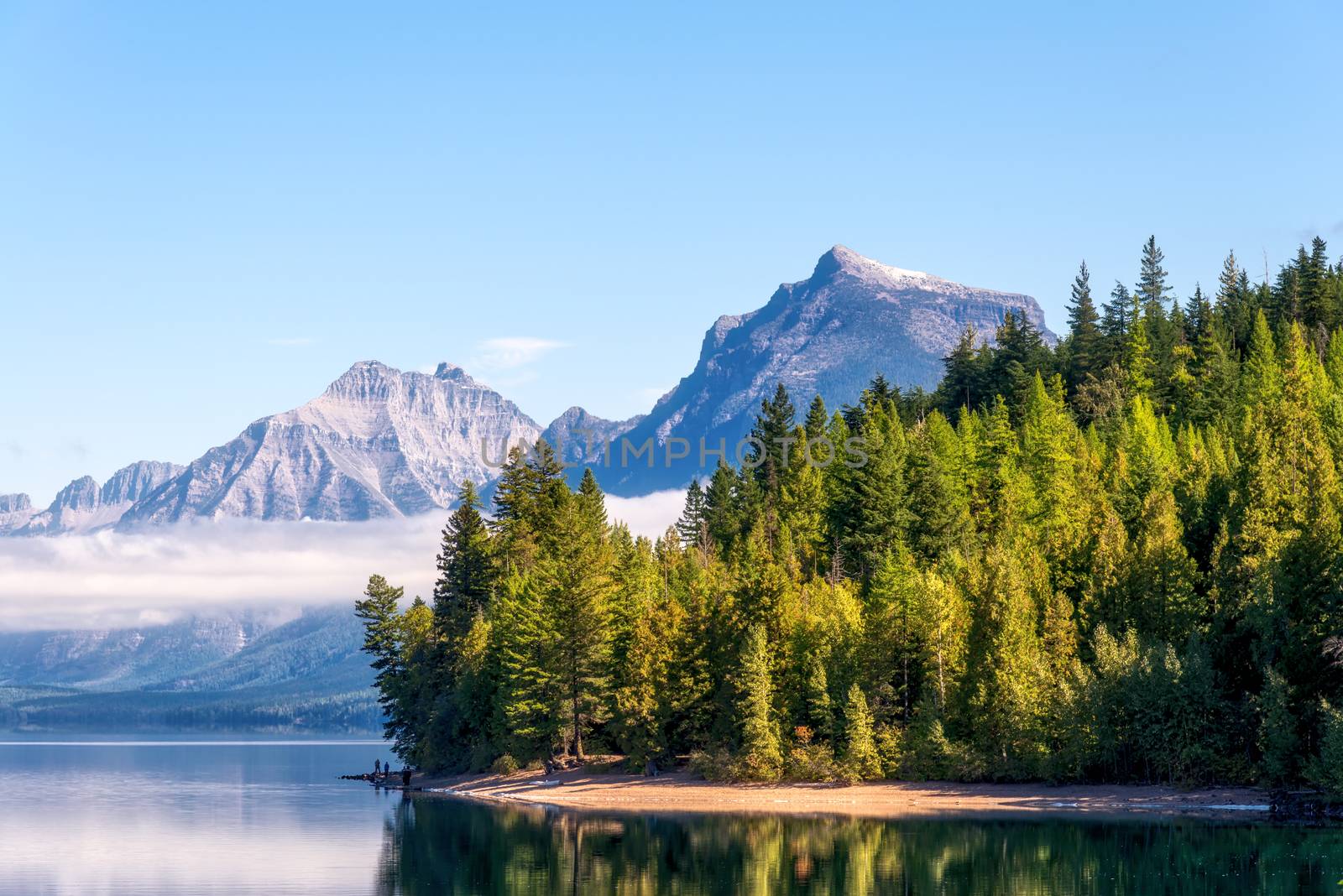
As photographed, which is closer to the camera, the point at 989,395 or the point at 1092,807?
the point at 1092,807

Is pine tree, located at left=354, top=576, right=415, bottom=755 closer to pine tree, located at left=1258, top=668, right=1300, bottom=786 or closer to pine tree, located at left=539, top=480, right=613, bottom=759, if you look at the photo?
pine tree, located at left=539, top=480, right=613, bottom=759

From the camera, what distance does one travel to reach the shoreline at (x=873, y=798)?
94.2 m

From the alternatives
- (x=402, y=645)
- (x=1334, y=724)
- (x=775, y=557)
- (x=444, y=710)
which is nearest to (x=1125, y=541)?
(x=1334, y=724)

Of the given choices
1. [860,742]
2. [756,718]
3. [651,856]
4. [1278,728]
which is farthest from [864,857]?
[756,718]

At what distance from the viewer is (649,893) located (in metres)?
66.2

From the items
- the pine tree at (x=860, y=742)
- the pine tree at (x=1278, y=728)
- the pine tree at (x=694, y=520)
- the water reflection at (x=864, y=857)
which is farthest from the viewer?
the pine tree at (x=694, y=520)

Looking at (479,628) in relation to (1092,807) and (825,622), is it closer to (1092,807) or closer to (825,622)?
(825,622)

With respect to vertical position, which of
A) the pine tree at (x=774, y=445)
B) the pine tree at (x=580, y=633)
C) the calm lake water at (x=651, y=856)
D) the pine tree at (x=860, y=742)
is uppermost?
the pine tree at (x=774, y=445)

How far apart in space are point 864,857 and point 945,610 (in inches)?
1456

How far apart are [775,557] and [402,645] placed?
147 feet

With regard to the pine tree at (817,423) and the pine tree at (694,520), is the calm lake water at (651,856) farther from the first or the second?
the pine tree at (817,423)

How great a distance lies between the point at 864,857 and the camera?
7594 cm

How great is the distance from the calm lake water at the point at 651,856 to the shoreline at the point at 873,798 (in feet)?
17.1

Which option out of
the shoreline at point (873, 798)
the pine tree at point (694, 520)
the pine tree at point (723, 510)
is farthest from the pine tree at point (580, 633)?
the pine tree at point (694, 520)
